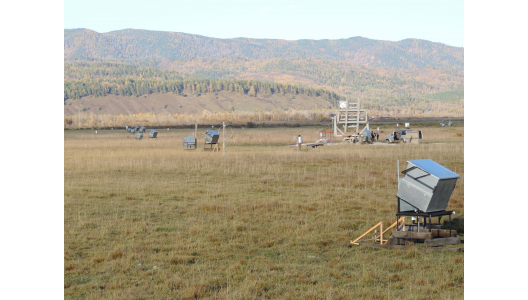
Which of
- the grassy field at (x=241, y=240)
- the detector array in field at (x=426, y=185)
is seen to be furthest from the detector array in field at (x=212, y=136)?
the detector array in field at (x=426, y=185)

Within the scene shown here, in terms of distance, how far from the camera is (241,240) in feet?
37.7

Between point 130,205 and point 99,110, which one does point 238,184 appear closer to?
point 130,205

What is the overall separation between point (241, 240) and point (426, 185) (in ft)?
14.0

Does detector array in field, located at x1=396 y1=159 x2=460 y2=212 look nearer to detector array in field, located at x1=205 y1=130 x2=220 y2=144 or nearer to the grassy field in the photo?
the grassy field

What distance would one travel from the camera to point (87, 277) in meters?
9.05

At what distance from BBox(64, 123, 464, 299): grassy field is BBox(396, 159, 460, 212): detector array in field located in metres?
1.02

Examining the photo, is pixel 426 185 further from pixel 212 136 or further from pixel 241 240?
pixel 212 136

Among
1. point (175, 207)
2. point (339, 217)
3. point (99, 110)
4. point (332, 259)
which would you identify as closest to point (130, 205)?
point (175, 207)

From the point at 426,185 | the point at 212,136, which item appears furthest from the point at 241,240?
the point at 212,136

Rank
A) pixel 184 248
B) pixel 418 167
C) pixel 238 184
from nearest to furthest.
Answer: pixel 418 167 → pixel 184 248 → pixel 238 184
